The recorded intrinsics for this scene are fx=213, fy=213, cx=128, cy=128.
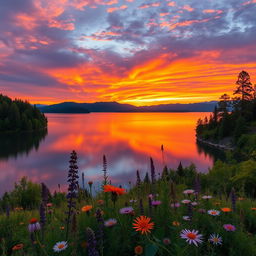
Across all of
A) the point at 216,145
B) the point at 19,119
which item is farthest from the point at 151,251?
the point at 19,119

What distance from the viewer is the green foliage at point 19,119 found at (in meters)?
134

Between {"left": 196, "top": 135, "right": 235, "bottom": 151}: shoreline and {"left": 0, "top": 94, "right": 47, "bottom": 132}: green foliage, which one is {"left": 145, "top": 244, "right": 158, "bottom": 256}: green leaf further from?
{"left": 0, "top": 94, "right": 47, "bottom": 132}: green foliage

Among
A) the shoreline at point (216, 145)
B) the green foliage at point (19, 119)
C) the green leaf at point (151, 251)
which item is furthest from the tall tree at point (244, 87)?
the green foliage at point (19, 119)

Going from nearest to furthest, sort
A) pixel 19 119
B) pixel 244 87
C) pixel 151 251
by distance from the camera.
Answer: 1. pixel 151 251
2. pixel 244 87
3. pixel 19 119

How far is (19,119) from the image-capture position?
136375 mm

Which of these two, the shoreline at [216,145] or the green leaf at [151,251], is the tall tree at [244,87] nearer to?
the shoreline at [216,145]

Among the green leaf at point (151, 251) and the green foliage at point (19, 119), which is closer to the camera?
the green leaf at point (151, 251)

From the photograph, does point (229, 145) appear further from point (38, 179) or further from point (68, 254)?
point (68, 254)

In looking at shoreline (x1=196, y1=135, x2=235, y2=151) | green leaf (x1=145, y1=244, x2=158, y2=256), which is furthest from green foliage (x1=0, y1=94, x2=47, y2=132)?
green leaf (x1=145, y1=244, x2=158, y2=256)

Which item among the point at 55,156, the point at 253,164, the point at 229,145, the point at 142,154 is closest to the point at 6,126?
the point at 55,156

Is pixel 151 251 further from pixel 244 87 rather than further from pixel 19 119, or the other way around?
pixel 19 119

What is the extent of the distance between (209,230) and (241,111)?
84.7 metres

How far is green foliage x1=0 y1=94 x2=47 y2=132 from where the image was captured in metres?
134

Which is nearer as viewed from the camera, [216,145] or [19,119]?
[216,145]
